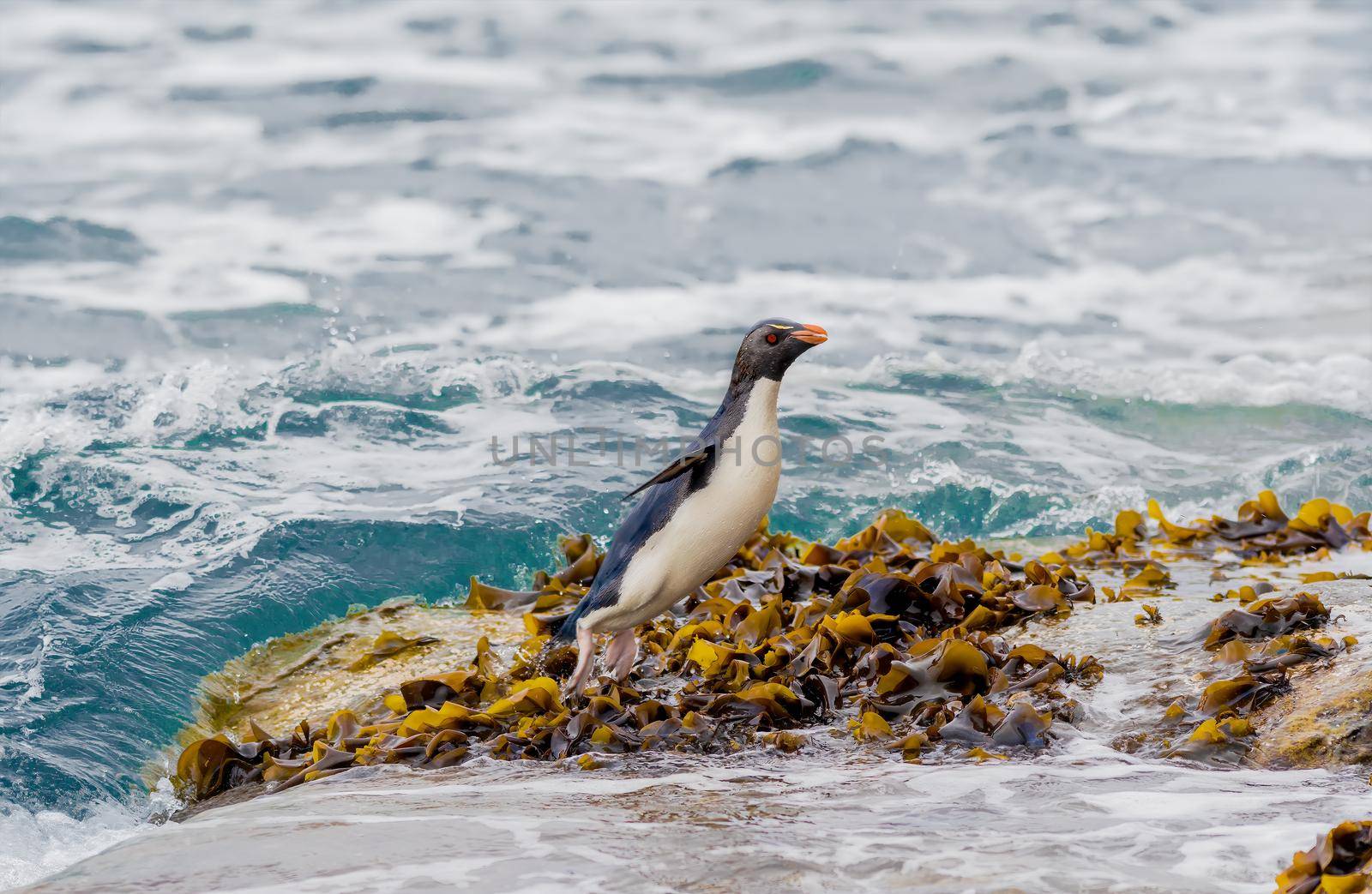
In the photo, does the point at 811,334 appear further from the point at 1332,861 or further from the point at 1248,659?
the point at 1332,861

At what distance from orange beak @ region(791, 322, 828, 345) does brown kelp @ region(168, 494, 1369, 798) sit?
137 cm

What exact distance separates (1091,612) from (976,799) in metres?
2.39

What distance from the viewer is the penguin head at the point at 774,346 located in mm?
5805

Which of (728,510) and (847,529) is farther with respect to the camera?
(847,529)

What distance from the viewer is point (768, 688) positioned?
5.26 metres

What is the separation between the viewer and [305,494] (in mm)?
12773

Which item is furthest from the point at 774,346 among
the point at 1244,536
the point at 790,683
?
the point at 1244,536

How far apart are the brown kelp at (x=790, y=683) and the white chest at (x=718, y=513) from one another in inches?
16.6

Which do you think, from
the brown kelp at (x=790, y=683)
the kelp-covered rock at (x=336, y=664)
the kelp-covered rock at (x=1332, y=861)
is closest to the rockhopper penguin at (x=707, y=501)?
the brown kelp at (x=790, y=683)

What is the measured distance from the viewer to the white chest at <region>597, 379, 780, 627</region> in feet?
18.8

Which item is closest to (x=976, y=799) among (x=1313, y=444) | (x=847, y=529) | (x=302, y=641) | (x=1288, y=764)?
(x=1288, y=764)

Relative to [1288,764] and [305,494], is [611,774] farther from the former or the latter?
[305,494]

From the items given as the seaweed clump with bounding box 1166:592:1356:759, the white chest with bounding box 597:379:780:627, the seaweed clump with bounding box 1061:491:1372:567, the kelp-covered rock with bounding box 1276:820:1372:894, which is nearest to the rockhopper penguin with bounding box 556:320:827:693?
the white chest with bounding box 597:379:780:627

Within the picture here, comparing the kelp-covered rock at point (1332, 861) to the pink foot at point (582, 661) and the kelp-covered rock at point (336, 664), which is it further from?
the kelp-covered rock at point (336, 664)
